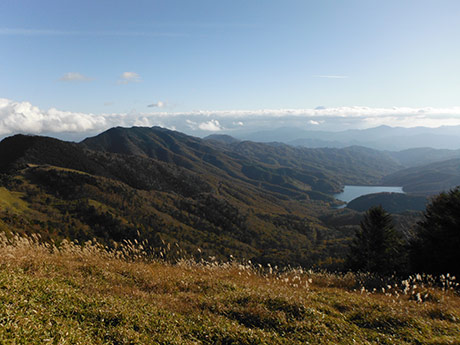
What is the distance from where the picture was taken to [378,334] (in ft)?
22.9

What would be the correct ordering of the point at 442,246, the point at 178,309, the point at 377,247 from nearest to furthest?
the point at 178,309, the point at 442,246, the point at 377,247

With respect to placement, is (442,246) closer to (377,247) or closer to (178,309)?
(377,247)

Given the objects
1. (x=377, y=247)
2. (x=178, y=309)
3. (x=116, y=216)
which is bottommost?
(x=116, y=216)

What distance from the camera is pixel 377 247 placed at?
3275 centimetres

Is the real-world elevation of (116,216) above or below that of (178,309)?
below

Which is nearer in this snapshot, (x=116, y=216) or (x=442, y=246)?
(x=442, y=246)

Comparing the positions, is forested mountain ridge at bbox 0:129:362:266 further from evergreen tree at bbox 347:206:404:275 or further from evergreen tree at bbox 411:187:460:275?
evergreen tree at bbox 411:187:460:275

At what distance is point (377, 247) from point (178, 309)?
3348cm

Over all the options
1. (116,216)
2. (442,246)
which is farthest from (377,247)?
(116,216)

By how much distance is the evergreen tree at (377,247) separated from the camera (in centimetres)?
3089

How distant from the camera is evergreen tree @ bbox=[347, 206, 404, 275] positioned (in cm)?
3089

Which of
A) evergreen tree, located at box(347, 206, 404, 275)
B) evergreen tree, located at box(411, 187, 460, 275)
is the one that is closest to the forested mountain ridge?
evergreen tree, located at box(347, 206, 404, 275)

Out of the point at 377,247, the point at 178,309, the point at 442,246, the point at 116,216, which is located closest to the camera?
the point at 178,309

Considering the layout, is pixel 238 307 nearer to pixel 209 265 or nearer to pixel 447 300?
pixel 209 265
